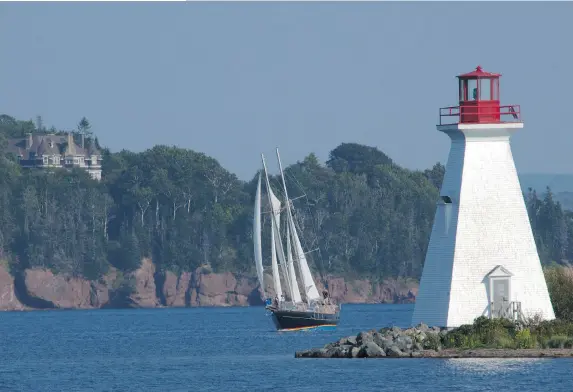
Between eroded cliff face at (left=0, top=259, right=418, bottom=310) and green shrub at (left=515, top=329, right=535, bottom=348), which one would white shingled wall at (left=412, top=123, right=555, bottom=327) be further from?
eroded cliff face at (left=0, top=259, right=418, bottom=310)

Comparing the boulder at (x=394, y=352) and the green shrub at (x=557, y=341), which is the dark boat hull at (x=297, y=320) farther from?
the green shrub at (x=557, y=341)

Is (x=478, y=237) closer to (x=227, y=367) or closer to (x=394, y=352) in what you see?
(x=394, y=352)

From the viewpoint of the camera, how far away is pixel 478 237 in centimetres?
4353

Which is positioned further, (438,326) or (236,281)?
(236,281)

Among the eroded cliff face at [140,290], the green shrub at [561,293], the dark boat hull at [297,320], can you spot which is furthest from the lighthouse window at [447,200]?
the eroded cliff face at [140,290]

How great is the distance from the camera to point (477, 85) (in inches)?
1756

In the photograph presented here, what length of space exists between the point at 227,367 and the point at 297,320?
24851 mm

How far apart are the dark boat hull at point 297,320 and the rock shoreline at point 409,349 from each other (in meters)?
25.8

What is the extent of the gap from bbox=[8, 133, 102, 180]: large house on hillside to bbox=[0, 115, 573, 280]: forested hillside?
37.3 ft

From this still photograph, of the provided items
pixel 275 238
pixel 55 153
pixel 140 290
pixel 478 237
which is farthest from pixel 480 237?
pixel 55 153

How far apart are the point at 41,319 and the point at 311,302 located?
38562 millimetres

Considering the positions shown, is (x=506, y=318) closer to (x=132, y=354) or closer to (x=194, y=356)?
(x=194, y=356)

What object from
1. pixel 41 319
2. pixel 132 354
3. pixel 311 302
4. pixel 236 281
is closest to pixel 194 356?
pixel 132 354

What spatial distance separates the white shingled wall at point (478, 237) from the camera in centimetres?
4334
